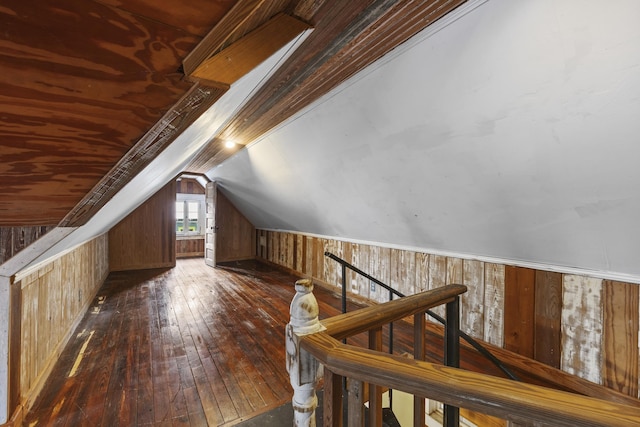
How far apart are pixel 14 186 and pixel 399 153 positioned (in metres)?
2.07

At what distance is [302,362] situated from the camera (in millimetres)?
833

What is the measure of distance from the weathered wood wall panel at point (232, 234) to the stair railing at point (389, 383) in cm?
584

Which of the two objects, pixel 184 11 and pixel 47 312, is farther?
pixel 47 312

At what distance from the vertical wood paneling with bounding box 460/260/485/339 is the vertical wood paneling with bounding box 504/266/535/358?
0.20 meters

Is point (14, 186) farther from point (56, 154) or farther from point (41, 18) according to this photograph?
point (41, 18)

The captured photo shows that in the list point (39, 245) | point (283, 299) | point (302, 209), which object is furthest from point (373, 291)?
point (39, 245)

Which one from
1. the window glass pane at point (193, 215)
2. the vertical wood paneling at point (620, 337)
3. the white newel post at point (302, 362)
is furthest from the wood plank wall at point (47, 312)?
the window glass pane at point (193, 215)

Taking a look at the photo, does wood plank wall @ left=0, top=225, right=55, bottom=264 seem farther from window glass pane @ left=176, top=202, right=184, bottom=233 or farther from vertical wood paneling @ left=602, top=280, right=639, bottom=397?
window glass pane @ left=176, top=202, right=184, bottom=233

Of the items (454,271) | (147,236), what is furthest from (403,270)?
(147,236)

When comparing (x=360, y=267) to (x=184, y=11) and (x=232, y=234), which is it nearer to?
(x=184, y=11)

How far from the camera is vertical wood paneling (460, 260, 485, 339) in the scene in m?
2.46

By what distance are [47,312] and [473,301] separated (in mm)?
3573

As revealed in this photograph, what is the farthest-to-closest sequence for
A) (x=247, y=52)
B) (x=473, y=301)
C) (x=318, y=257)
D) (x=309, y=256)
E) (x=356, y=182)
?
(x=309, y=256), (x=318, y=257), (x=356, y=182), (x=473, y=301), (x=247, y=52)

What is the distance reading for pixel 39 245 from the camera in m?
1.35
